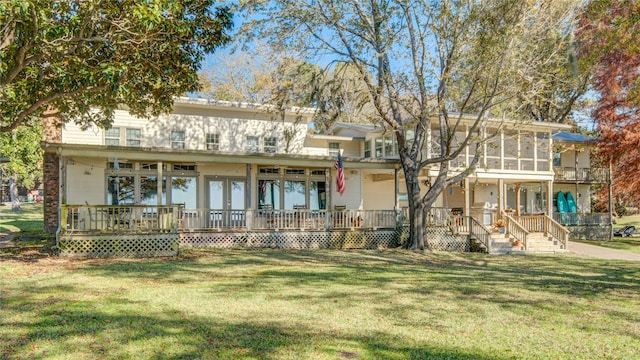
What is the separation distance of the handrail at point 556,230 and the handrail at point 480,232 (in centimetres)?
352

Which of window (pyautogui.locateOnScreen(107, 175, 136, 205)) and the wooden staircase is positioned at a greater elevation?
window (pyautogui.locateOnScreen(107, 175, 136, 205))

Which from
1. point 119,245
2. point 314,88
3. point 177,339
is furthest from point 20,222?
point 177,339

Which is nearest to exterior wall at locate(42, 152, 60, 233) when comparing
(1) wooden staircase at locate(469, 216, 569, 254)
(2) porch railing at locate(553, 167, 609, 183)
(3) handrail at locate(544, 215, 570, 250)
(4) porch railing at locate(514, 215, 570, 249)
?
(1) wooden staircase at locate(469, 216, 569, 254)

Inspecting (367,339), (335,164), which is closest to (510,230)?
(335,164)

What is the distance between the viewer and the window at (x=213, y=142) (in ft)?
69.1

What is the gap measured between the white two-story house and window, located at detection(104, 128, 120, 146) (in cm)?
4

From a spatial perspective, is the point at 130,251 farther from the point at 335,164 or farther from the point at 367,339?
the point at 367,339

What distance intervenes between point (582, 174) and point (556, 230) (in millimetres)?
9976

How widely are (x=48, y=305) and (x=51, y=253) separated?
24.2ft

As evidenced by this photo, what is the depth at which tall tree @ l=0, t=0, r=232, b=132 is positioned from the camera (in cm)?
1055

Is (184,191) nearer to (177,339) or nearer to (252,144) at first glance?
(252,144)

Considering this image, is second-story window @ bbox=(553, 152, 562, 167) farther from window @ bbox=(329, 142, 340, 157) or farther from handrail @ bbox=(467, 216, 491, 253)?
window @ bbox=(329, 142, 340, 157)

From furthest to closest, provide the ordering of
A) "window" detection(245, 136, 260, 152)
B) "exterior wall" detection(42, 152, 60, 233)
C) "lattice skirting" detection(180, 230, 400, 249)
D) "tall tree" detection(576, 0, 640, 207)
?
"window" detection(245, 136, 260, 152)
"tall tree" detection(576, 0, 640, 207)
"exterior wall" detection(42, 152, 60, 233)
"lattice skirting" detection(180, 230, 400, 249)

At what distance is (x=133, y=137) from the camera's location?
19.9 metres
